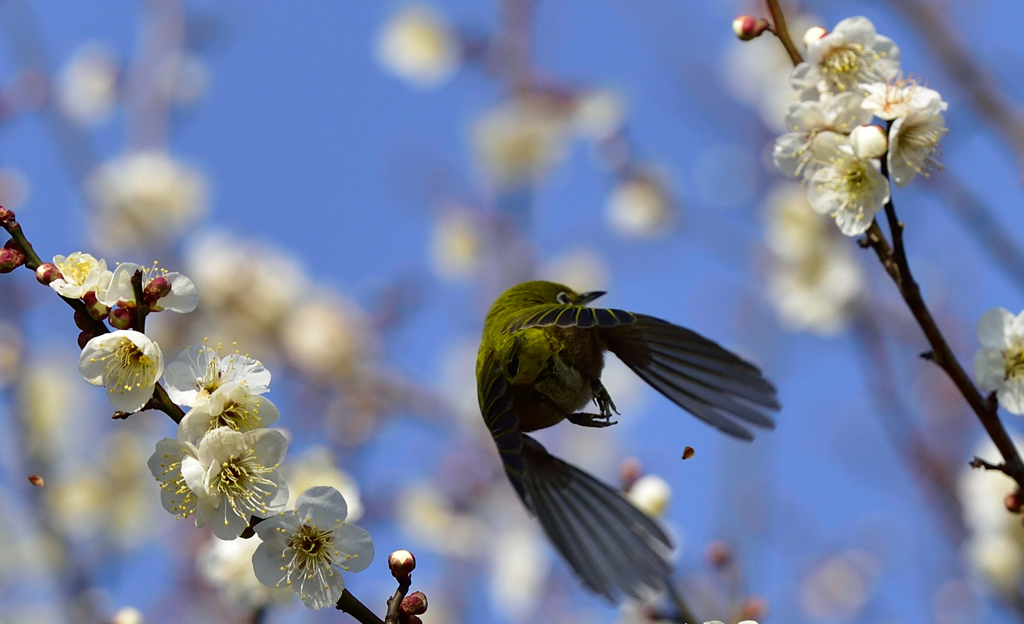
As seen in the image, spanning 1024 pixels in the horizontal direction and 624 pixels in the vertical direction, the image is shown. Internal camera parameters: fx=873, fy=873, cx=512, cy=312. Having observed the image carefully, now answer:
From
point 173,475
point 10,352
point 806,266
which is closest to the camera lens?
point 173,475

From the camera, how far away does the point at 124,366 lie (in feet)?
4.84

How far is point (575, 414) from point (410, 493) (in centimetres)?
392

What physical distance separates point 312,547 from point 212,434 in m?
0.27

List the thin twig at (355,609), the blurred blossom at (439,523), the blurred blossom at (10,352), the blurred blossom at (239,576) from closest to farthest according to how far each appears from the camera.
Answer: the thin twig at (355,609), the blurred blossom at (239,576), the blurred blossom at (10,352), the blurred blossom at (439,523)

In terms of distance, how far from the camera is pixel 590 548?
1.57 meters

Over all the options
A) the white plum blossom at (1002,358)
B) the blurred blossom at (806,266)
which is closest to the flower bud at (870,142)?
the white plum blossom at (1002,358)

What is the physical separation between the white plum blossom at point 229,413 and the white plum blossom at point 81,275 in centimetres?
27

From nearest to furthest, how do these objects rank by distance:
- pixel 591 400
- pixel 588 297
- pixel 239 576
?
pixel 591 400 → pixel 588 297 → pixel 239 576

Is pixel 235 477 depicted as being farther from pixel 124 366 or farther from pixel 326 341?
pixel 326 341

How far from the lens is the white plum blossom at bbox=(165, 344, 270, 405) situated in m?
1.46

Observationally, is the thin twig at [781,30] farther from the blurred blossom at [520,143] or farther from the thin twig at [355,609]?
the blurred blossom at [520,143]

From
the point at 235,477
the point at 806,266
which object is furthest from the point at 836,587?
the point at 235,477

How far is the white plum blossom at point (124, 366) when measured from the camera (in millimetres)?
1437

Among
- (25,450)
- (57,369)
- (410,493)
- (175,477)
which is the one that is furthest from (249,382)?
(57,369)
